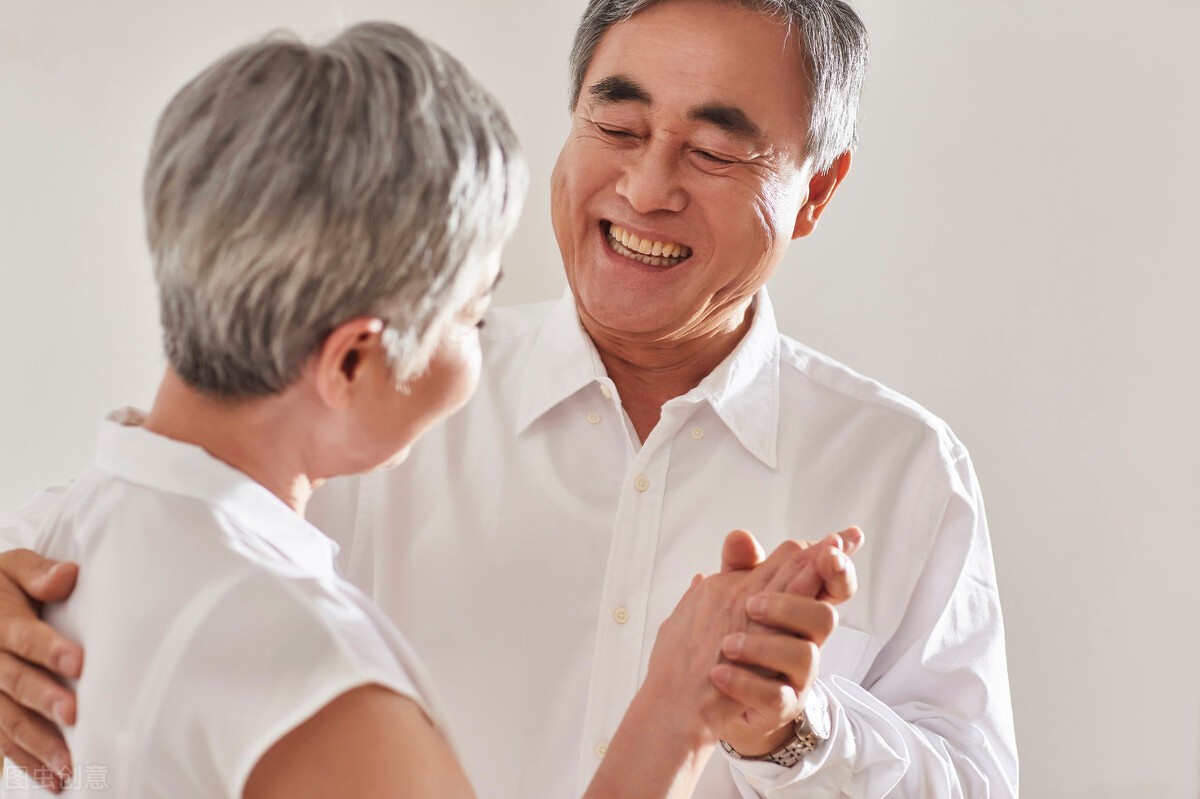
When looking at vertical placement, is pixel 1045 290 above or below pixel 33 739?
above

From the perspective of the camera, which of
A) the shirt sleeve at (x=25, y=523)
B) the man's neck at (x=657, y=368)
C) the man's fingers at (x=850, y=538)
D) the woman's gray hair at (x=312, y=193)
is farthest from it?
the man's neck at (x=657, y=368)

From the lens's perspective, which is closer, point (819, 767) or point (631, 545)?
point (819, 767)

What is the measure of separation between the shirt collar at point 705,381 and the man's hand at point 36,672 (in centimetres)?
89

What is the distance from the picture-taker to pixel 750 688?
4.17ft

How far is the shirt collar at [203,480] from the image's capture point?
953mm

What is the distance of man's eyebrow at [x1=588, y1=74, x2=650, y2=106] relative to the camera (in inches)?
67.4

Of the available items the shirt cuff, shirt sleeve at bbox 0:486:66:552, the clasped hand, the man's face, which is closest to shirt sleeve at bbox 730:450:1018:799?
the shirt cuff

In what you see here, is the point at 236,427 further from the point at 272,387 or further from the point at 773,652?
the point at 773,652

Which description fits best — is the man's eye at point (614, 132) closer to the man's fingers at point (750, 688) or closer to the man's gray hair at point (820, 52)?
the man's gray hair at point (820, 52)

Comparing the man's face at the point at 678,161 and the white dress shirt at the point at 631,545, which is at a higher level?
the man's face at the point at 678,161

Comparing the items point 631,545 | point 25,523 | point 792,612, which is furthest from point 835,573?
point 25,523

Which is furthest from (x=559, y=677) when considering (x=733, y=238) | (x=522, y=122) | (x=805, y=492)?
(x=522, y=122)

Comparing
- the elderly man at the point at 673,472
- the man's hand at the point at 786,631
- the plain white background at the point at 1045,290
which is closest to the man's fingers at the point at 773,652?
the man's hand at the point at 786,631

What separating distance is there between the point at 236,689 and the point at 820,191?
1.34m
